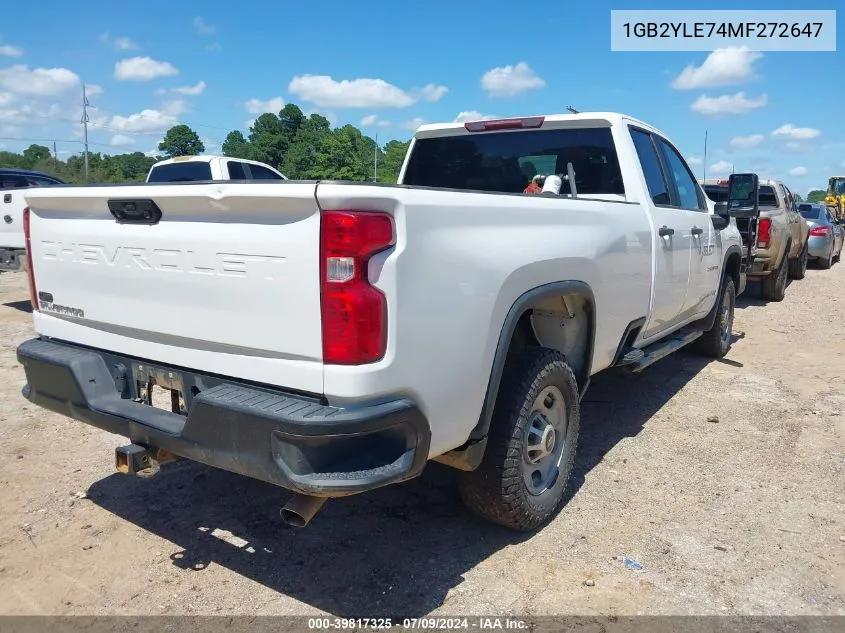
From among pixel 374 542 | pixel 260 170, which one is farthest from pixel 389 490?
pixel 260 170

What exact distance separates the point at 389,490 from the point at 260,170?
31.4 feet

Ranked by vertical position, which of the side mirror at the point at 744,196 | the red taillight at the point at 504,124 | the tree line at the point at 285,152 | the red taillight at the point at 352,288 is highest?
the tree line at the point at 285,152

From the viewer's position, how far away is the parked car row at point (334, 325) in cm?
222

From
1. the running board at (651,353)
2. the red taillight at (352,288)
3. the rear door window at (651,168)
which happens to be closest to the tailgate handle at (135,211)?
the red taillight at (352,288)

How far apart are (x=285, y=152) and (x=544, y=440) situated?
7725 centimetres

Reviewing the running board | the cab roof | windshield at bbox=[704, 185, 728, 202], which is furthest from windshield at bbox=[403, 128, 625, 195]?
windshield at bbox=[704, 185, 728, 202]

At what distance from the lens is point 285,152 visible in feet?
250

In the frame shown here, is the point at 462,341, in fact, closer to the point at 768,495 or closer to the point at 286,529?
the point at 286,529

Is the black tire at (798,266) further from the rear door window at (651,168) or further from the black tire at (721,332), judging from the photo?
the rear door window at (651,168)

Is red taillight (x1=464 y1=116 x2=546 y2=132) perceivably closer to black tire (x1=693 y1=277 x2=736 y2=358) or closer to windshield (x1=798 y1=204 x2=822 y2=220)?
black tire (x1=693 y1=277 x2=736 y2=358)

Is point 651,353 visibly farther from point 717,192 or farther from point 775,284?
point 775,284

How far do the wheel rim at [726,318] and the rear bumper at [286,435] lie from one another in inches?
208

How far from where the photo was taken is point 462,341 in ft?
8.38

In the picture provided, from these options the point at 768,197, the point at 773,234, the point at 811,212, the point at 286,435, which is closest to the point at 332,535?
the point at 286,435
